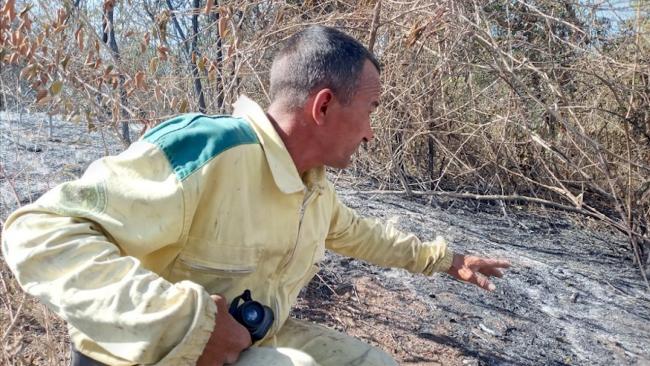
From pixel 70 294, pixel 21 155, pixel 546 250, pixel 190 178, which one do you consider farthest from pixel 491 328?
pixel 21 155

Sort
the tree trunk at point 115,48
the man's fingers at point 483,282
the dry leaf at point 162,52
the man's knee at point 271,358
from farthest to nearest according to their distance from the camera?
the tree trunk at point 115,48 → the dry leaf at point 162,52 → the man's fingers at point 483,282 → the man's knee at point 271,358

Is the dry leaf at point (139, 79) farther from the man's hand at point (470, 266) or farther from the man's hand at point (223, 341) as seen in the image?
the man's hand at point (223, 341)

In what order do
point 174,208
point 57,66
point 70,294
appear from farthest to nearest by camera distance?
point 57,66 < point 174,208 < point 70,294

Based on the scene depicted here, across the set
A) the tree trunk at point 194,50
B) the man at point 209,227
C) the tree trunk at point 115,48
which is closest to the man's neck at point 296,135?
the man at point 209,227

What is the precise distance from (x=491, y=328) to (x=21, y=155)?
327cm

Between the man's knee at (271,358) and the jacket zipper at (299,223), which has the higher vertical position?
the jacket zipper at (299,223)

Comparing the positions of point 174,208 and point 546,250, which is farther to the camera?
point 546,250

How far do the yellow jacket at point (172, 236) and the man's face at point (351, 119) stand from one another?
4.6 inches

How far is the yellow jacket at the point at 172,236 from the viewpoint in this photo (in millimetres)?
1424

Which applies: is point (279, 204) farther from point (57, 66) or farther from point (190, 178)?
point (57, 66)

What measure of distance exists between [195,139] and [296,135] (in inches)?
12.6

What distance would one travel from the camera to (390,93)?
461 centimetres

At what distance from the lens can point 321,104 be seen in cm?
190

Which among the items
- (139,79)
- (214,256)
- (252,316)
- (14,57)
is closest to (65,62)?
(14,57)
